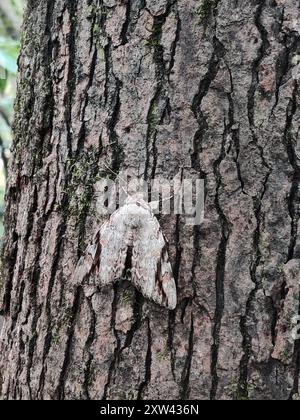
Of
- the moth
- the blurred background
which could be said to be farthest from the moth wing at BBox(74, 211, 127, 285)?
the blurred background

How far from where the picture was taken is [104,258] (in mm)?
1078

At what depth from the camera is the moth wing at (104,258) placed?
104 centimetres

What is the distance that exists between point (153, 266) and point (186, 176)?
8.2 inches

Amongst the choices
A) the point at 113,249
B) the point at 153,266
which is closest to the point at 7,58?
the point at 113,249

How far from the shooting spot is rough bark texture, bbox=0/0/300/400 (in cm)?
95

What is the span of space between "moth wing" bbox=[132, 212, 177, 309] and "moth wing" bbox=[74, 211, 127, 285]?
38 mm

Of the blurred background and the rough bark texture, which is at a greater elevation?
the blurred background

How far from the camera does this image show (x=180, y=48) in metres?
0.98

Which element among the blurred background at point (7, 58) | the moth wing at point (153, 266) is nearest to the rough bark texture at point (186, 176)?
the moth wing at point (153, 266)

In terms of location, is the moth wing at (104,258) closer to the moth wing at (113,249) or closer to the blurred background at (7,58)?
the moth wing at (113,249)

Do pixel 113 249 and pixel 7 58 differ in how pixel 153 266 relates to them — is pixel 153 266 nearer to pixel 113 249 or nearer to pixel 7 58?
pixel 113 249

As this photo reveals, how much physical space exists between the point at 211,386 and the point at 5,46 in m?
1.42

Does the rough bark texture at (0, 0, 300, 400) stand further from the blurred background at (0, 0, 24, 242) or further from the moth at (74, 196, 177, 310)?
the blurred background at (0, 0, 24, 242)

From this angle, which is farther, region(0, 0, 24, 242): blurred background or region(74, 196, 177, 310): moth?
region(0, 0, 24, 242): blurred background
